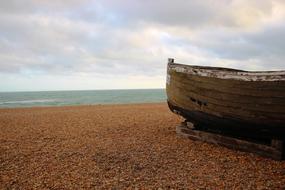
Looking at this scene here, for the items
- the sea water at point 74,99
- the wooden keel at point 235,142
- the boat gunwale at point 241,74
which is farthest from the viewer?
the sea water at point 74,99

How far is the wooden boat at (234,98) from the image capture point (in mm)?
5288

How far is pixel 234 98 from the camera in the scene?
19.1ft

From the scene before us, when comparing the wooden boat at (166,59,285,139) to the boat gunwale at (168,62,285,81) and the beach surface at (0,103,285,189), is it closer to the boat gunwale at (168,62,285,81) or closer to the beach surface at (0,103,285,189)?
the boat gunwale at (168,62,285,81)

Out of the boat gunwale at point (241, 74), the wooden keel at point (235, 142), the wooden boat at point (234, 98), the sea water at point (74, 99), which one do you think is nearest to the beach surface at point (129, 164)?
the wooden keel at point (235, 142)

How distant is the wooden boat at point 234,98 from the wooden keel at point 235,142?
208 mm

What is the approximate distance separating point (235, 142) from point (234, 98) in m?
1.17

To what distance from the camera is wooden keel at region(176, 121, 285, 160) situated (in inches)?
226

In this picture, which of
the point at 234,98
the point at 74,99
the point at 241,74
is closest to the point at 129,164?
the point at 234,98

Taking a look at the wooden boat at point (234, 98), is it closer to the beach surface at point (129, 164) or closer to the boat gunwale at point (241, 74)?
the boat gunwale at point (241, 74)

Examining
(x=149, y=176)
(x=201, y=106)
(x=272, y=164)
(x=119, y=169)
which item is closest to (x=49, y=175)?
(x=119, y=169)

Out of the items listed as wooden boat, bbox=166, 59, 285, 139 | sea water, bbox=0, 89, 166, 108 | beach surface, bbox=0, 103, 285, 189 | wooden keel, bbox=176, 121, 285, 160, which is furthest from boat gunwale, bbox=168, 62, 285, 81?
sea water, bbox=0, 89, 166, 108

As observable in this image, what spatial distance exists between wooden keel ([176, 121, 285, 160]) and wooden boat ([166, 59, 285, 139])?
0.68ft

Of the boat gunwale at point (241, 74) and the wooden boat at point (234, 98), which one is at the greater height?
the boat gunwale at point (241, 74)

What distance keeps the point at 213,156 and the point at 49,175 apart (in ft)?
10.6
